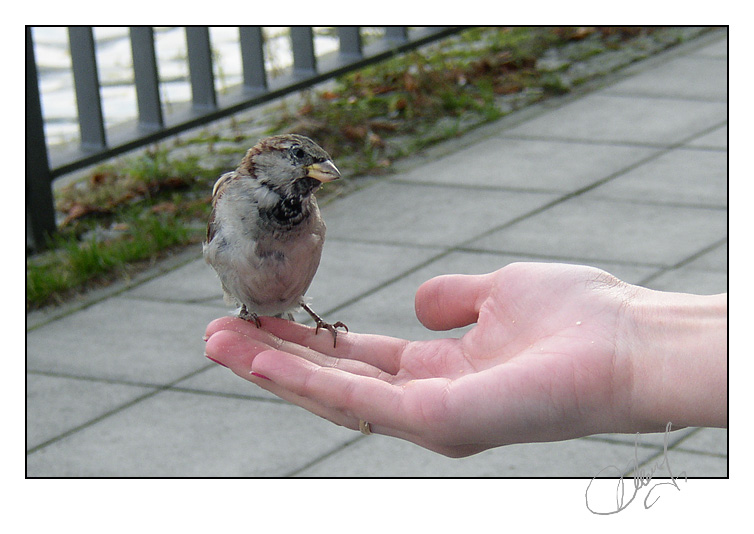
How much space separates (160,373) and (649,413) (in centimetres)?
256

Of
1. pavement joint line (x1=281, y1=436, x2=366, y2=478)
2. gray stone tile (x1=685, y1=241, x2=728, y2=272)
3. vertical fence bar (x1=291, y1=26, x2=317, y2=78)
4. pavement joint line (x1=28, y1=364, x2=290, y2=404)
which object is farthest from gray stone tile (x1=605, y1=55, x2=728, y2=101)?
pavement joint line (x1=281, y1=436, x2=366, y2=478)

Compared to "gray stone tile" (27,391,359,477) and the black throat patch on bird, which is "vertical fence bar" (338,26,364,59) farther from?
the black throat patch on bird

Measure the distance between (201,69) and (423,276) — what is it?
232 centimetres

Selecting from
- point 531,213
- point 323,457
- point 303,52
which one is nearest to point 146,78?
point 303,52

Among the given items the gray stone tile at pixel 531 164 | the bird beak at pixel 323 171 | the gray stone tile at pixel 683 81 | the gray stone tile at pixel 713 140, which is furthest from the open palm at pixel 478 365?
the gray stone tile at pixel 683 81

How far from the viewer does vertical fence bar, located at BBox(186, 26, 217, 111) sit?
662 cm

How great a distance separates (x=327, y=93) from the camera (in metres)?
7.86

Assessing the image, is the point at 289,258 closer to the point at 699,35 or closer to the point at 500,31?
the point at 500,31

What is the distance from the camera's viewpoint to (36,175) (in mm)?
5898

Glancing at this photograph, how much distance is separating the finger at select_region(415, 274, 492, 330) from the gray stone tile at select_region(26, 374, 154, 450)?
1.79 metres

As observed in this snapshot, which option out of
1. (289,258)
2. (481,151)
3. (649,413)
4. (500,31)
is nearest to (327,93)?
(481,151)

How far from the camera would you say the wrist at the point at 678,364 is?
2699mm

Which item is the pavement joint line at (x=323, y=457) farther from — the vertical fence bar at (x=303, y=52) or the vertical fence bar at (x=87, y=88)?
the vertical fence bar at (x=303, y=52)

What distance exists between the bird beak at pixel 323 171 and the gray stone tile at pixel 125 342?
6.72 ft
